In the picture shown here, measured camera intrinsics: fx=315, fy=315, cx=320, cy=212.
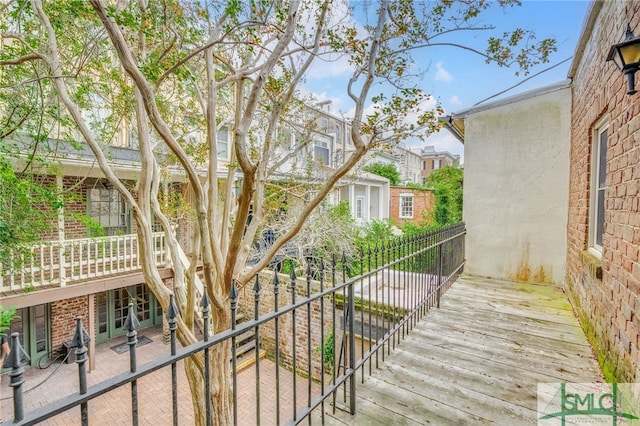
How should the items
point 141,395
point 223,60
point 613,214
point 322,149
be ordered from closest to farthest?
point 613,214, point 223,60, point 141,395, point 322,149

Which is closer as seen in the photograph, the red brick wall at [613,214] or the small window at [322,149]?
the red brick wall at [613,214]

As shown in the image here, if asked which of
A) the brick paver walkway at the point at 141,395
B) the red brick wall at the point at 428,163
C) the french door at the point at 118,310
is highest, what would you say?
the red brick wall at the point at 428,163

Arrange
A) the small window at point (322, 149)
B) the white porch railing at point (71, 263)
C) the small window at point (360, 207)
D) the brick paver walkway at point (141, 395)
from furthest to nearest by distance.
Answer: the small window at point (360, 207) → the small window at point (322, 149) → the white porch railing at point (71, 263) → the brick paver walkway at point (141, 395)

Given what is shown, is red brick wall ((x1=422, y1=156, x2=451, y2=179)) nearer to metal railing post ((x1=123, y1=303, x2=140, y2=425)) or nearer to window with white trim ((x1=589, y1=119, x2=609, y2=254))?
window with white trim ((x1=589, y1=119, x2=609, y2=254))

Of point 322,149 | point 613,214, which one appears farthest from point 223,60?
point 322,149

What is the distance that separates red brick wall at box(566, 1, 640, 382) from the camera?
2273 mm

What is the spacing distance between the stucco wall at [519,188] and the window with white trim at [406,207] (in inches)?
543

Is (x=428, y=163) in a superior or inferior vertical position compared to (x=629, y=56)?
superior

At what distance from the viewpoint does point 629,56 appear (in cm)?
223

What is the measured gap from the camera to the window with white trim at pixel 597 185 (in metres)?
3.75

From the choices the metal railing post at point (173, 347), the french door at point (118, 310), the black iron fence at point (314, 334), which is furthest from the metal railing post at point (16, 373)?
the french door at point (118, 310)

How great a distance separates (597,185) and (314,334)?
6052 millimetres

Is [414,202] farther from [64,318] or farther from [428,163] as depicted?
[428,163]

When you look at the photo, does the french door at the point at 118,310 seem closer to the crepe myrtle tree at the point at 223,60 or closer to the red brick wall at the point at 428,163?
the crepe myrtle tree at the point at 223,60
